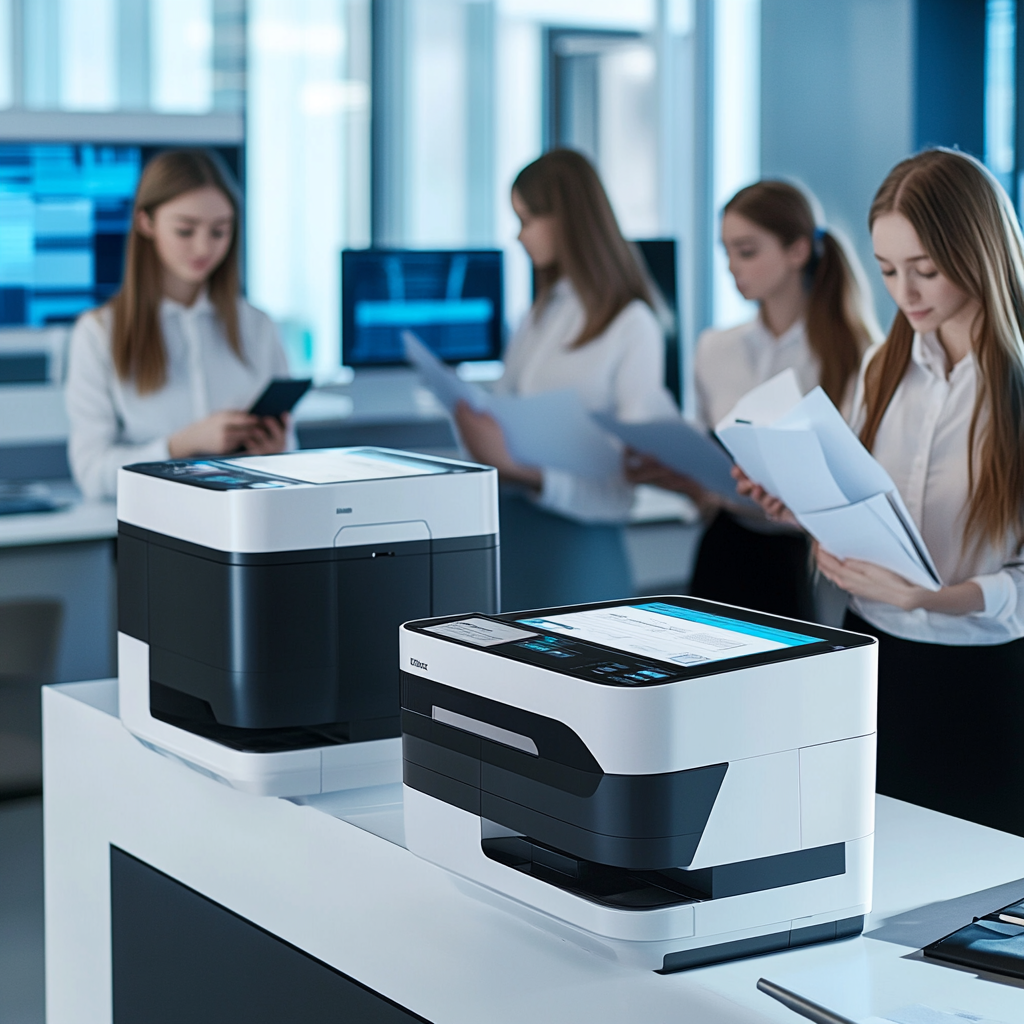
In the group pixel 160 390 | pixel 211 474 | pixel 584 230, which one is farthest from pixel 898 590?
pixel 160 390

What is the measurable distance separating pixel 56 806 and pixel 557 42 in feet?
16.8

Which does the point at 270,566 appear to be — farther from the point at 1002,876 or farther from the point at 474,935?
the point at 1002,876

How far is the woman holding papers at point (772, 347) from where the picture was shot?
260 cm

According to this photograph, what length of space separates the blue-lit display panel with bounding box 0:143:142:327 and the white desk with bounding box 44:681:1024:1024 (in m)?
1.99

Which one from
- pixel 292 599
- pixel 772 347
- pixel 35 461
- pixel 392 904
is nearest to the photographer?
pixel 392 904

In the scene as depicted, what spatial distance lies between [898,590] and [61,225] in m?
2.51

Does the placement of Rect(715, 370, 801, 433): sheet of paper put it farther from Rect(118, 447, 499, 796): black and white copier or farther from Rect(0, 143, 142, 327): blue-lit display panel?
Rect(0, 143, 142, 327): blue-lit display panel

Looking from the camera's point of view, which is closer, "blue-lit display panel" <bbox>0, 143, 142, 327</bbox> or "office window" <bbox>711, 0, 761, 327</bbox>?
"blue-lit display panel" <bbox>0, 143, 142, 327</bbox>

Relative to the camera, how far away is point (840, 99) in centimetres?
444

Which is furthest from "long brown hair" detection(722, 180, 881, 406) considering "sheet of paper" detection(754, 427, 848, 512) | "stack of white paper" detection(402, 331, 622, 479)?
"sheet of paper" detection(754, 427, 848, 512)

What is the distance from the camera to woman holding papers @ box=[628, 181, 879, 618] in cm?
260

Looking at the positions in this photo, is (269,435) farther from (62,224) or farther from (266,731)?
(266,731)

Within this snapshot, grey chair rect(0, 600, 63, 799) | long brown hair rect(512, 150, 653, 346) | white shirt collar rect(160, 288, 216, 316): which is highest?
long brown hair rect(512, 150, 653, 346)

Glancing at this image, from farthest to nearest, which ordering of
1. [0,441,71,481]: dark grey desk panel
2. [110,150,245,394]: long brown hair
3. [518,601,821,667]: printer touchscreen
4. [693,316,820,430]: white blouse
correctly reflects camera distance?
1. [0,441,71,481]: dark grey desk panel
2. [110,150,245,394]: long brown hair
3. [693,316,820,430]: white blouse
4. [518,601,821,667]: printer touchscreen
